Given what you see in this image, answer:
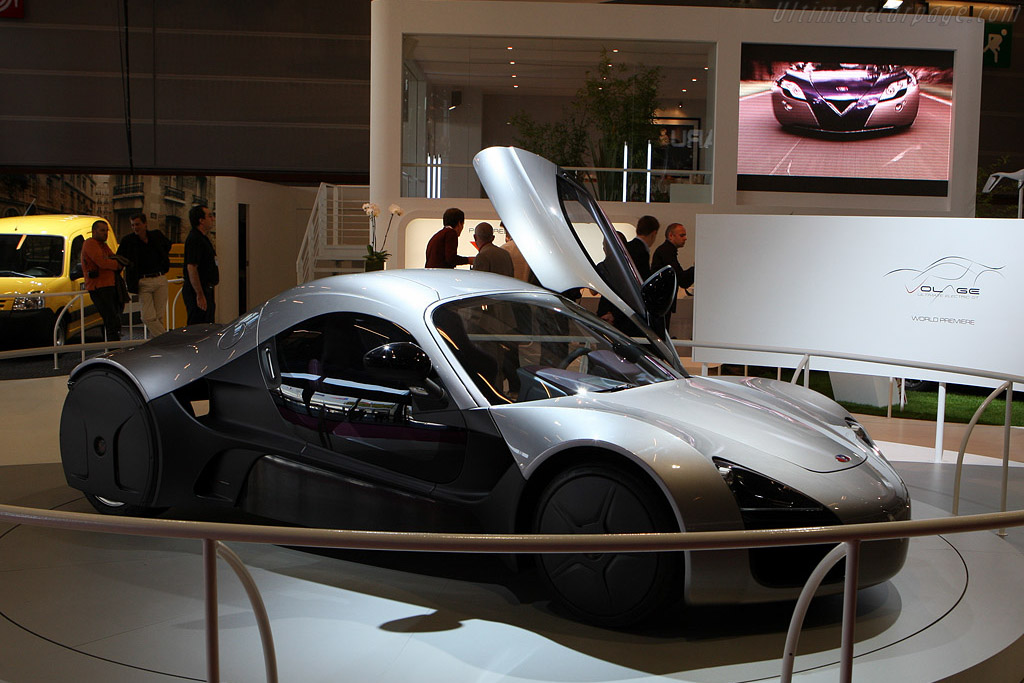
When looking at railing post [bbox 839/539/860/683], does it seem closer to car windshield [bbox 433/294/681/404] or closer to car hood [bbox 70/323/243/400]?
car windshield [bbox 433/294/681/404]

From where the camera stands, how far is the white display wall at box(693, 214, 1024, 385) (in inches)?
252

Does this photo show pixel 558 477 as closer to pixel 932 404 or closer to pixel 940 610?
pixel 940 610

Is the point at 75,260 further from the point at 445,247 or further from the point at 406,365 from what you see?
the point at 406,365

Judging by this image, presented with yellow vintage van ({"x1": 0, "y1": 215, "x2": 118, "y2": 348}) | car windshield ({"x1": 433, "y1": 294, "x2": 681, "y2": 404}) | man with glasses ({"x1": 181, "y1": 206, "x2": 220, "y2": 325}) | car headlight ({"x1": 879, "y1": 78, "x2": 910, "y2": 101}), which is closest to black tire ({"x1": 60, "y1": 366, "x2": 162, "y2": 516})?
car windshield ({"x1": 433, "y1": 294, "x2": 681, "y2": 404})

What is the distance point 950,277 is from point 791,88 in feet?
23.9

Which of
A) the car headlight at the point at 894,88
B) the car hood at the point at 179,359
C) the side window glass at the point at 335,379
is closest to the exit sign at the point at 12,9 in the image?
the car headlight at the point at 894,88

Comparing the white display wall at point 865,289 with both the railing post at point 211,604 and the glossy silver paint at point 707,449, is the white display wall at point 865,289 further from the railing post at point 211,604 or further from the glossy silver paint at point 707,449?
the railing post at point 211,604

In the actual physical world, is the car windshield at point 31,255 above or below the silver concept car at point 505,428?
above

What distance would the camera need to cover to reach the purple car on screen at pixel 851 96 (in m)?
13.1

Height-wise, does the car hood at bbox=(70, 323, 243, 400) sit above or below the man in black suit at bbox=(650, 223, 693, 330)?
below

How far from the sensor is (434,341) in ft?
11.3

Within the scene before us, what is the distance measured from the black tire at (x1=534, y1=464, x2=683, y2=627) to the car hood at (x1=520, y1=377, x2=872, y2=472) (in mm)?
249

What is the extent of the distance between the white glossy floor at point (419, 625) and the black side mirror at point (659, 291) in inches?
61.6

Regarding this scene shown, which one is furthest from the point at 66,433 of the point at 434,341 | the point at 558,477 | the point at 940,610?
the point at 940,610
